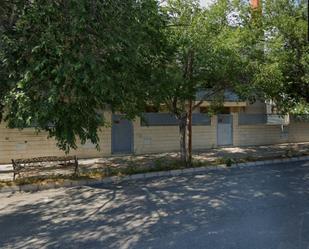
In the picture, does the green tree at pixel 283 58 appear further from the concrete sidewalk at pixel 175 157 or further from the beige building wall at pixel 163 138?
the beige building wall at pixel 163 138

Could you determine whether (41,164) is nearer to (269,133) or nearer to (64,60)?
(64,60)

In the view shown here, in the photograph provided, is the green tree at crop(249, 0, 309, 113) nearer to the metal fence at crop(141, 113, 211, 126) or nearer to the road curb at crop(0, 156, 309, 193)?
the road curb at crop(0, 156, 309, 193)

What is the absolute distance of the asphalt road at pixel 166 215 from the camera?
5.61m

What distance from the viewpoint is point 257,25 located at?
14.2 metres

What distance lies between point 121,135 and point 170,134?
2.61 metres

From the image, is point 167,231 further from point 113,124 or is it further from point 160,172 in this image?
point 113,124

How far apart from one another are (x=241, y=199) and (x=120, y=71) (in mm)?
4273

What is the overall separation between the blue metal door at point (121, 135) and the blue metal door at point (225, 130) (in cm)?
532

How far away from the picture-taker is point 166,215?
7051mm

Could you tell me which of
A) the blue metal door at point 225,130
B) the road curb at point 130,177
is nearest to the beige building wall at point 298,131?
the blue metal door at point 225,130

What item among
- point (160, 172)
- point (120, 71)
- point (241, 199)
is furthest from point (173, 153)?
point (120, 71)

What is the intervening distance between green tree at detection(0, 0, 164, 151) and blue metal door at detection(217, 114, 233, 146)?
43.3ft

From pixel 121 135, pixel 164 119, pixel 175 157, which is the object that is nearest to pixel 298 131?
pixel 164 119

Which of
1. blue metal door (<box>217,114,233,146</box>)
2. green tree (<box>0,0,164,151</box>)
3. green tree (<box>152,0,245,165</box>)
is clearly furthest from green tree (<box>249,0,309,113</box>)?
green tree (<box>0,0,164,151</box>)
